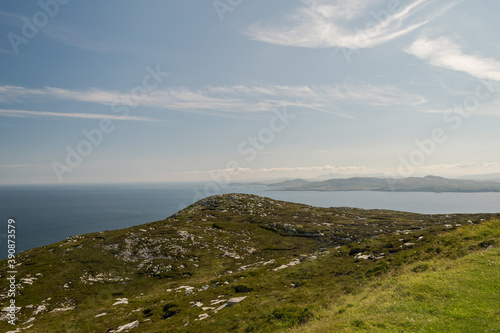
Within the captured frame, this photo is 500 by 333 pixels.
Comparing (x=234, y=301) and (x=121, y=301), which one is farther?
(x=121, y=301)

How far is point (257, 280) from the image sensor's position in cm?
3816

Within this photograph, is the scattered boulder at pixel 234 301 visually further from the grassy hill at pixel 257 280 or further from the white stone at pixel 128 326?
the white stone at pixel 128 326

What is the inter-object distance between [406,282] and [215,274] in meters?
40.6

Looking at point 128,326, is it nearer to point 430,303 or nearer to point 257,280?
point 257,280

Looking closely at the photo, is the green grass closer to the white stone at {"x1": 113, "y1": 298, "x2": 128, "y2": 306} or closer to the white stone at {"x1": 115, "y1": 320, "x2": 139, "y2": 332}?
the white stone at {"x1": 115, "y1": 320, "x2": 139, "y2": 332}

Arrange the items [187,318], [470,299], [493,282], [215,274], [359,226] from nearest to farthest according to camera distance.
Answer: [470,299]
[493,282]
[187,318]
[215,274]
[359,226]

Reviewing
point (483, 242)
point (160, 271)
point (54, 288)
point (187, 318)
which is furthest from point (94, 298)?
point (483, 242)

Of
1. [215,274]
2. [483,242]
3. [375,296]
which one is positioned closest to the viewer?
[375,296]

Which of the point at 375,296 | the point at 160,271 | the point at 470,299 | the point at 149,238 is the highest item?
the point at 470,299

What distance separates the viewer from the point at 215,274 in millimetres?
51344

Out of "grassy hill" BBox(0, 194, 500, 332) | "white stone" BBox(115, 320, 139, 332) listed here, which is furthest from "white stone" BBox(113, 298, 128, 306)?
"white stone" BBox(115, 320, 139, 332)

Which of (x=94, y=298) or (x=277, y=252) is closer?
Answer: (x=94, y=298)

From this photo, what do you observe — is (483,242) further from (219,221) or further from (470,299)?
(219,221)

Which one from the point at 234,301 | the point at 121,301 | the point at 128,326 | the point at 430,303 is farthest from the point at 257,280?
the point at 430,303
